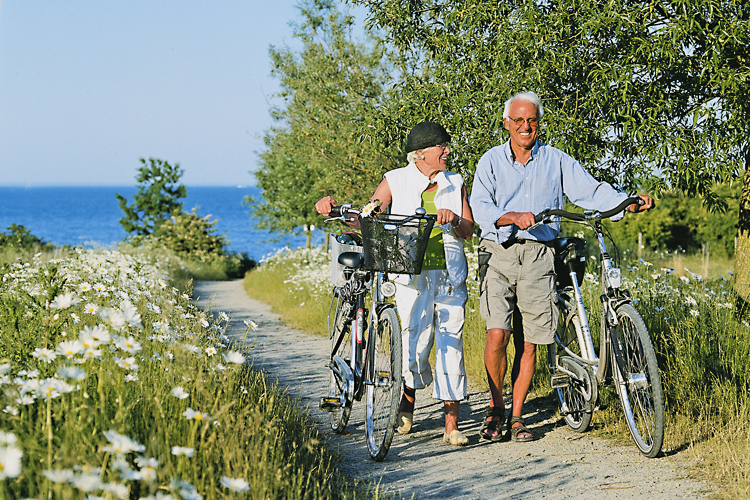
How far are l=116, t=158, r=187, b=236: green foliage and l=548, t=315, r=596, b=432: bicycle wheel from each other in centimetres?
2533

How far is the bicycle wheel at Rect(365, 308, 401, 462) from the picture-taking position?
4.22m

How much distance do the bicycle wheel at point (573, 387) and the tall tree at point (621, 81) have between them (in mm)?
2261

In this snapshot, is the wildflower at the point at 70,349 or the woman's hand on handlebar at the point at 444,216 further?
the woman's hand on handlebar at the point at 444,216

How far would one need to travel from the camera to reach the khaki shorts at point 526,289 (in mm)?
4723

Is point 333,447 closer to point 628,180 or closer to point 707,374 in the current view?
point 707,374

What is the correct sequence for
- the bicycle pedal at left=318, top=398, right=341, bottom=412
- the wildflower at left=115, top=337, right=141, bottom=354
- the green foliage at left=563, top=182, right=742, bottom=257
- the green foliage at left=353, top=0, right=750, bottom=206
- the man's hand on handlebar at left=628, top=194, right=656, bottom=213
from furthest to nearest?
the green foliage at left=563, top=182, right=742, bottom=257 < the green foliage at left=353, top=0, right=750, bottom=206 < the bicycle pedal at left=318, top=398, right=341, bottom=412 < the man's hand on handlebar at left=628, top=194, right=656, bottom=213 < the wildflower at left=115, top=337, right=141, bottom=354

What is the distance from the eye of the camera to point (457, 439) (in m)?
4.73

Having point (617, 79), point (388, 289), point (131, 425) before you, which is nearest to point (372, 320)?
point (388, 289)

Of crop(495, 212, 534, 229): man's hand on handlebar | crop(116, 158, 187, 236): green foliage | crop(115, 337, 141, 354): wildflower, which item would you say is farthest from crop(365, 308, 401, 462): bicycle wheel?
crop(116, 158, 187, 236): green foliage

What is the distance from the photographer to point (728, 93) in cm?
618

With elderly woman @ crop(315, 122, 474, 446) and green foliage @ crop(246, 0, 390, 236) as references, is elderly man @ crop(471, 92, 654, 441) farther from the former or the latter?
green foliage @ crop(246, 0, 390, 236)

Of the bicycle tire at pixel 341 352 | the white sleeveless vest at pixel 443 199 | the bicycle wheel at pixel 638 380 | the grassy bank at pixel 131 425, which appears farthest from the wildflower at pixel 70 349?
the bicycle wheel at pixel 638 380

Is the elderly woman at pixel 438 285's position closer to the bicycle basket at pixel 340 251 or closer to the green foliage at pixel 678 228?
the bicycle basket at pixel 340 251

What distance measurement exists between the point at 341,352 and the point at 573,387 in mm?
1694
